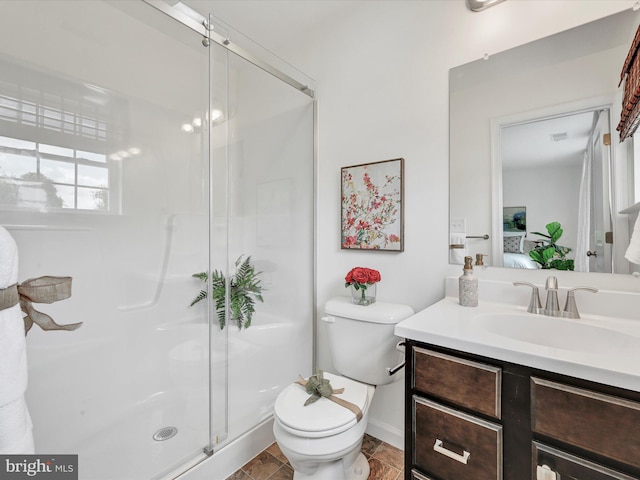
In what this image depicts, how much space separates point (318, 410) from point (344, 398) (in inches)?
5.5

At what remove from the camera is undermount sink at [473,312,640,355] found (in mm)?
960

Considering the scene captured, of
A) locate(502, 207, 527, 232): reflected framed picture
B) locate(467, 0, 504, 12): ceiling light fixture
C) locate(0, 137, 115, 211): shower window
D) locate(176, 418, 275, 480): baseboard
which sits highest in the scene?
locate(467, 0, 504, 12): ceiling light fixture

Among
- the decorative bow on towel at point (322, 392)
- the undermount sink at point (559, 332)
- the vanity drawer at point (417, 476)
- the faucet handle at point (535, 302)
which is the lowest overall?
the vanity drawer at point (417, 476)

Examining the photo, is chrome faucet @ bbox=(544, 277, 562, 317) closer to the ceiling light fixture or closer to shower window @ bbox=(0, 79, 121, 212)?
the ceiling light fixture

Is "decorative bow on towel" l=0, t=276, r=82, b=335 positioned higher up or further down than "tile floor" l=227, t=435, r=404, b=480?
higher up

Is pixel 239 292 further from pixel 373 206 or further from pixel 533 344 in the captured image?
pixel 533 344

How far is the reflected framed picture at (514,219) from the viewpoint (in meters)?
1.28

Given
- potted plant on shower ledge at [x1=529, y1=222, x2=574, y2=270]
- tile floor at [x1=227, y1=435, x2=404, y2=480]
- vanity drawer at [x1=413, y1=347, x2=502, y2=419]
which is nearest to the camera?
vanity drawer at [x1=413, y1=347, x2=502, y2=419]

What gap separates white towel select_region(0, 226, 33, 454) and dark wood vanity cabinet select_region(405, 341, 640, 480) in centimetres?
108

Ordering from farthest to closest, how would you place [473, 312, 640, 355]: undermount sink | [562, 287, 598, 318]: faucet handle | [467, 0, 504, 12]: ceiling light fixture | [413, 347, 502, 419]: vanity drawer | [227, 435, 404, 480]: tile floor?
[227, 435, 404, 480]: tile floor → [467, 0, 504, 12]: ceiling light fixture → [562, 287, 598, 318]: faucet handle → [473, 312, 640, 355]: undermount sink → [413, 347, 502, 419]: vanity drawer

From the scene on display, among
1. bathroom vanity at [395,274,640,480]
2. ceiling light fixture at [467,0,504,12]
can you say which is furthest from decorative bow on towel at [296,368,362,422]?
ceiling light fixture at [467,0,504,12]

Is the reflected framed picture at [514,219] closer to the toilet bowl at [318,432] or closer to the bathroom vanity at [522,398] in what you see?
the bathroom vanity at [522,398]

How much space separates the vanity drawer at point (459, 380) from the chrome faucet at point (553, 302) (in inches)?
19.3

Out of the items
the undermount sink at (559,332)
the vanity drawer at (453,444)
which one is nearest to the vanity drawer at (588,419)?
the vanity drawer at (453,444)
